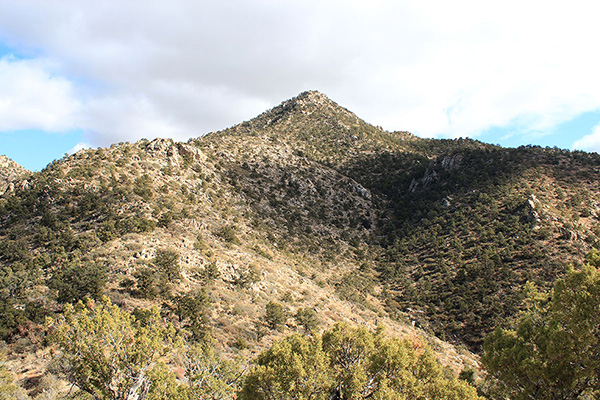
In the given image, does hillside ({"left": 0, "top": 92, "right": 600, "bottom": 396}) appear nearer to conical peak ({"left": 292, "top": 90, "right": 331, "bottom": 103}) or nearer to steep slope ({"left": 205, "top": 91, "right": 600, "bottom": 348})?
steep slope ({"left": 205, "top": 91, "right": 600, "bottom": 348})

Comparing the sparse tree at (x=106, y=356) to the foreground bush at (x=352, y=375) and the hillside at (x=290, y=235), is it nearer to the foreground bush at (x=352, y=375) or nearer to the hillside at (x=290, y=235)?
the foreground bush at (x=352, y=375)

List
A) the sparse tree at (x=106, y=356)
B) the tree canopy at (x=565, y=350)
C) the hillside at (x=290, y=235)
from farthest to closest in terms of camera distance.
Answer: the hillside at (x=290, y=235) → the sparse tree at (x=106, y=356) → the tree canopy at (x=565, y=350)

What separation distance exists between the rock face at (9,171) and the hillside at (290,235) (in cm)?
3129

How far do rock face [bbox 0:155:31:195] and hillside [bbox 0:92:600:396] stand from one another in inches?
1232

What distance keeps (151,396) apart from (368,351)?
9.15 m

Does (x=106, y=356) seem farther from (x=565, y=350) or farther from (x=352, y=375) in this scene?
(x=565, y=350)

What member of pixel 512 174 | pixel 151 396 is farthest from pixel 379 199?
pixel 151 396

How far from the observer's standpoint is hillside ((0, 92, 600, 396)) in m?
22.4

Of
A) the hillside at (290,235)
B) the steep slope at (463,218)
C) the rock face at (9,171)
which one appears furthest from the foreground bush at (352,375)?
the rock face at (9,171)

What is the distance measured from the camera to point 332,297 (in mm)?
35094

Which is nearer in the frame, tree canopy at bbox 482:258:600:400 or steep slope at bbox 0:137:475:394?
tree canopy at bbox 482:258:600:400

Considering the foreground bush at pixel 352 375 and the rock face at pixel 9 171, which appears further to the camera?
the rock face at pixel 9 171

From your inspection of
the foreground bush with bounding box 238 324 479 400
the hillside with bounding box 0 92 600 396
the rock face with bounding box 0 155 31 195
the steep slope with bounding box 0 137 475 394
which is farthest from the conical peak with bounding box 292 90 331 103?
the foreground bush with bounding box 238 324 479 400

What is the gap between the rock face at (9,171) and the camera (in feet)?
195
